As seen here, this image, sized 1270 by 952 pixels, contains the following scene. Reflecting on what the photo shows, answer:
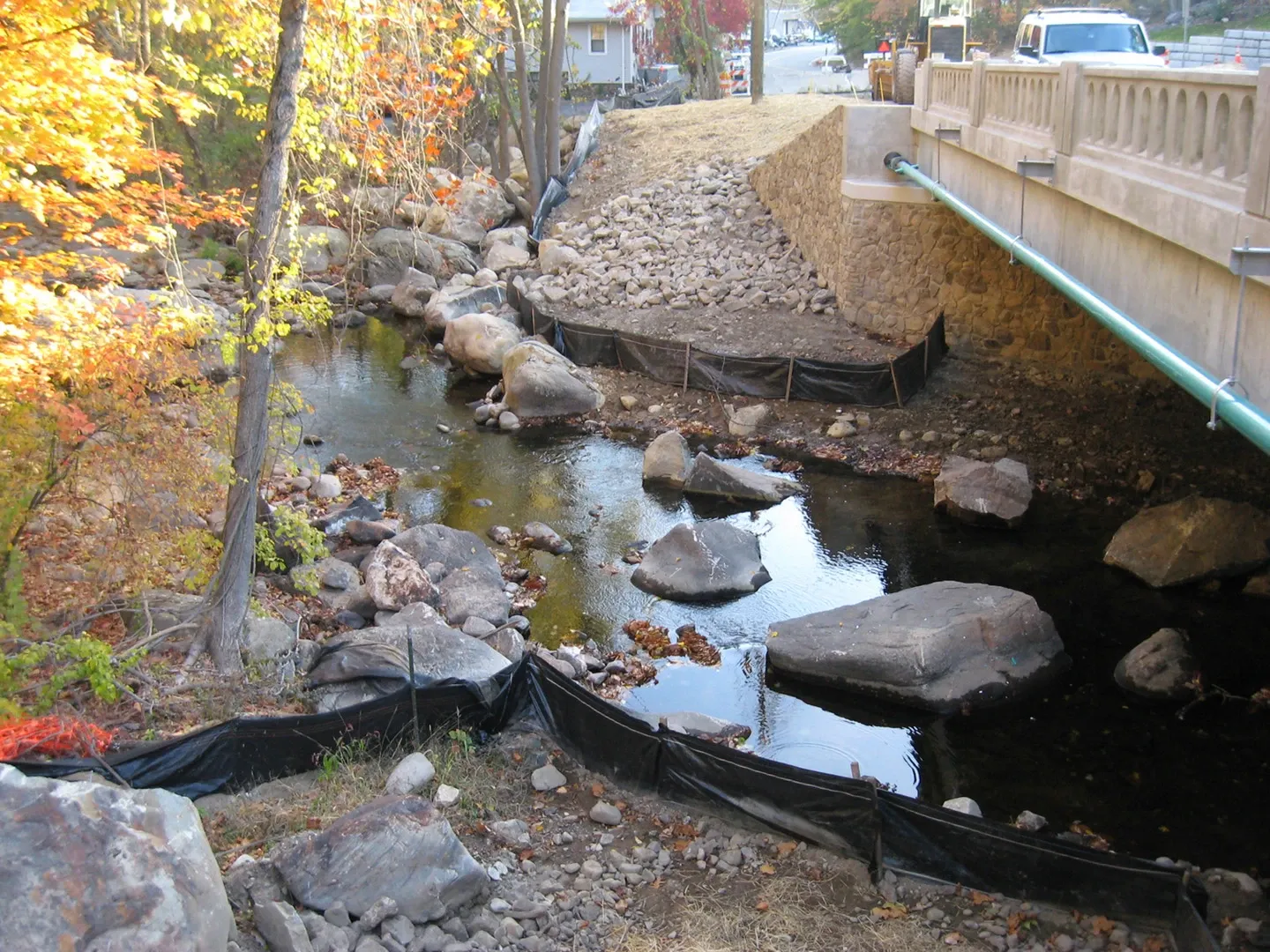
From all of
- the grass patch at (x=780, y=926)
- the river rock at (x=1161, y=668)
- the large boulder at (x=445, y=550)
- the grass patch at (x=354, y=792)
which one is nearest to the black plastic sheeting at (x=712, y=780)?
the grass patch at (x=354, y=792)

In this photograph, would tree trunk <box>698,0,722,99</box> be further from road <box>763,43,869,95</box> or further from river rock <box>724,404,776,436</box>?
river rock <box>724,404,776,436</box>

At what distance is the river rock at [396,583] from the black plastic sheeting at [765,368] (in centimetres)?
864

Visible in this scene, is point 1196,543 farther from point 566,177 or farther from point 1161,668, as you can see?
point 566,177

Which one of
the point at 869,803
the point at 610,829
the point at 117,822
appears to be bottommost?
the point at 610,829

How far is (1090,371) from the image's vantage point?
18.0 metres

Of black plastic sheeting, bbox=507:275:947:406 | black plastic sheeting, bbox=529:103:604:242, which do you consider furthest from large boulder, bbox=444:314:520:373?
black plastic sheeting, bbox=529:103:604:242

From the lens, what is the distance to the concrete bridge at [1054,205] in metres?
7.58

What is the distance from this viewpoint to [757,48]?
1277 inches

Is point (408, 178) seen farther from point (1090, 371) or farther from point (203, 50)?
point (203, 50)

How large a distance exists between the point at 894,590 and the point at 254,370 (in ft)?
26.3

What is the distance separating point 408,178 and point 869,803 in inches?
292

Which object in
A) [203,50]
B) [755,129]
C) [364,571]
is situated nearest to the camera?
[364,571]

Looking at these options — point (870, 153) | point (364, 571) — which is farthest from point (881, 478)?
point (364, 571)

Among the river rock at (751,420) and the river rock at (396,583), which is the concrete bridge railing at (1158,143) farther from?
the river rock at (396,583)
